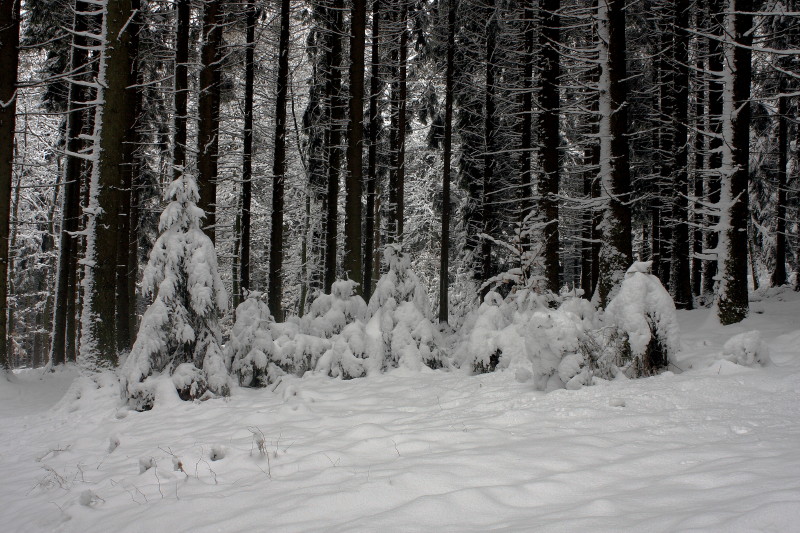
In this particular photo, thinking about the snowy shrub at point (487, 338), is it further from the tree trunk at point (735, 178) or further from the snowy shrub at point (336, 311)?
the tree trunk at point (735, 178)

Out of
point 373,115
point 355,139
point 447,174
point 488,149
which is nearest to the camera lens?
point 355,139

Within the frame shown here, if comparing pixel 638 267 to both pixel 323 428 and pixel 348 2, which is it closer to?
pixel 323 428

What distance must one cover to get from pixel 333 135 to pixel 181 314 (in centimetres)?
1116

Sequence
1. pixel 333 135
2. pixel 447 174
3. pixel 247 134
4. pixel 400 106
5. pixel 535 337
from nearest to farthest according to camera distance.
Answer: pixel 535 337, pixel 247 134, pixel 447 174, pixel 400 106, pixel 333 135

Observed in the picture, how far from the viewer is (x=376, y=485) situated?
3.03m

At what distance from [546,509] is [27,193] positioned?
2985 cm

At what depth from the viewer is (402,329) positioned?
27.0ft

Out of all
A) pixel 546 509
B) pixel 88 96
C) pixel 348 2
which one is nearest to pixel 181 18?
pixel 88 96

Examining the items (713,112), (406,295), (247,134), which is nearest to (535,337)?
(406,295)

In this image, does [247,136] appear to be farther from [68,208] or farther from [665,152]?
[665,152]

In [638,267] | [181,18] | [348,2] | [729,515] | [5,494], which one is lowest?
[5,494]

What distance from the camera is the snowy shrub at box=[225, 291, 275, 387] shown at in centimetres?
761

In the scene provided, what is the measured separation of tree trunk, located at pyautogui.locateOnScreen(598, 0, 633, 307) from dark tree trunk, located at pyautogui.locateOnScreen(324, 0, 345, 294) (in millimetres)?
6968

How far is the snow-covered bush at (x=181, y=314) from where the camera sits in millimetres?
6480
